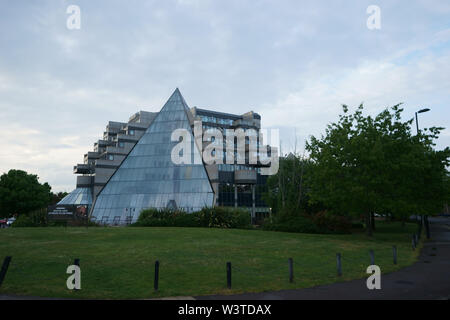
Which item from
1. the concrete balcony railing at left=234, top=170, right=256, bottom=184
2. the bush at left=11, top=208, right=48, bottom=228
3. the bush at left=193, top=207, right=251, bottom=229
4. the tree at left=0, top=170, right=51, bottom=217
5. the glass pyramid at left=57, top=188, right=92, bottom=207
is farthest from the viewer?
the glass pyramid at left=57, top=188, right=92, bottom=207

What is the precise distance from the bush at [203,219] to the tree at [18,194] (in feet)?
114

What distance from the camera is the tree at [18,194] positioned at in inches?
2217

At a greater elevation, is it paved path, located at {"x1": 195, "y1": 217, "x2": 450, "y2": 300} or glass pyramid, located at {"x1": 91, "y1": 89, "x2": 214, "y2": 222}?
glass pyramid, located at {"x1": 91, "y1": 89, "x2": 214, "y2": 222}

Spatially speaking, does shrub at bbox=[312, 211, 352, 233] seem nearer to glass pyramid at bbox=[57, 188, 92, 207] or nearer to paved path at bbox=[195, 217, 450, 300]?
paved path at bbox=[195, 217, 450, 300]

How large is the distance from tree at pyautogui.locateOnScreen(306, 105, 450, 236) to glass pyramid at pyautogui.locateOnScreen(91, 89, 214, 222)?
21.4 m

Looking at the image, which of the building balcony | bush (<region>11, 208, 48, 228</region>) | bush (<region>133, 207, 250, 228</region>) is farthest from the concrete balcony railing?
the building balcony

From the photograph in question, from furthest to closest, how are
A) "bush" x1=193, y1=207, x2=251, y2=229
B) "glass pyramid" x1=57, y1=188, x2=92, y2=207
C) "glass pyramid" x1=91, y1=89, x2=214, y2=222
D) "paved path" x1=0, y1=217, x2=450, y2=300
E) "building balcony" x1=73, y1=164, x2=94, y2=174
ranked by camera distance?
"building balcony" x1=73, y1=164, x2=94, y2=174
"glass pyramid" x1=57, y1=188, x2=92, y2=207
"glass pyramid" x1=91, y1=89, x2=214, y2=222
"bush" x1=193, y1=207, x2=251, y2=229
"paved path" x1=0, y1=217, x2=450, y2=300

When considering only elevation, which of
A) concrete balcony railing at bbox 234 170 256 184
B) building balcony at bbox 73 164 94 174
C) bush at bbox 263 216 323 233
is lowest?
bush at bbox 263 216 323 233

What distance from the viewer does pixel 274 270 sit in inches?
502

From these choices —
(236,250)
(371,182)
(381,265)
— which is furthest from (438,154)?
(236,250)

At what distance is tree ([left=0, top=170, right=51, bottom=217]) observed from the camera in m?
56.3

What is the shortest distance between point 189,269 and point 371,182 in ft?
53.4

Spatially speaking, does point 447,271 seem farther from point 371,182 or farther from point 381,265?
point 371,182

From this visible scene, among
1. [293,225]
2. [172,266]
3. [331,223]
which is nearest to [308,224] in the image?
[293,225]
